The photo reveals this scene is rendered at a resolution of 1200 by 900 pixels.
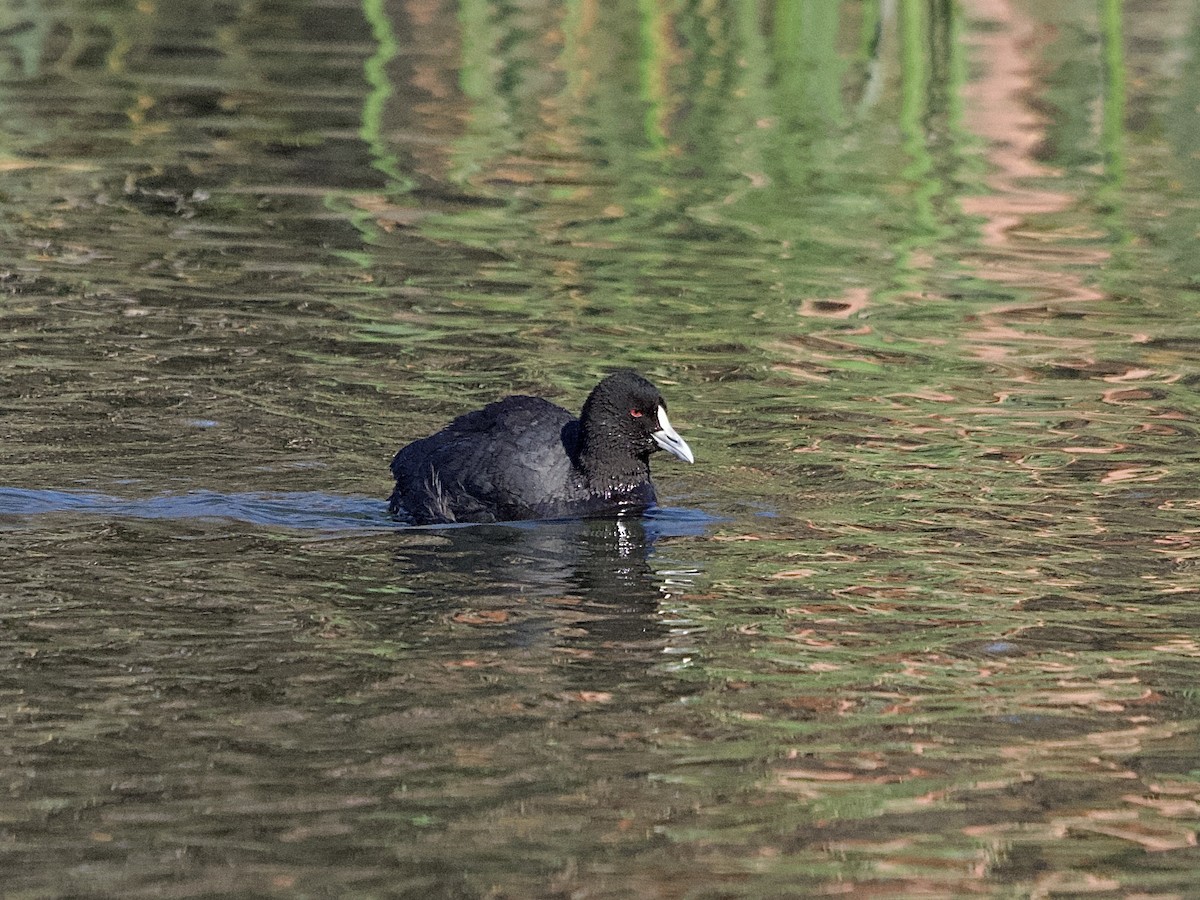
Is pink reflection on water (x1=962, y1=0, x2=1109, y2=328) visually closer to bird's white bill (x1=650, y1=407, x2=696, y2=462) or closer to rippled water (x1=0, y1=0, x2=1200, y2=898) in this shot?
rippled water (x1=0, y1=0, x2=1200, y2=898)

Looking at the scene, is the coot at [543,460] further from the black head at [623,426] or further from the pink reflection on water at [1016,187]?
the pink reflection on water at [1016,187]

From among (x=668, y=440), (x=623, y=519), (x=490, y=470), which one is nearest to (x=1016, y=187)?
(x=668, y=440)

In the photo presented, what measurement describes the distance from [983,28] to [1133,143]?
6.00 meters

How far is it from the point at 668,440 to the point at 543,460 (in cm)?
56

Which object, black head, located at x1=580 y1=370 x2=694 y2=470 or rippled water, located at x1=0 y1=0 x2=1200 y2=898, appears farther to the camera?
black head, located at x1=580 y1=370 x2=694 y2=470

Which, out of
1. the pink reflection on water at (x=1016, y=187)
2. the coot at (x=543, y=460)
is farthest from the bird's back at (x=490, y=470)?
the pink reflection on water at (x=1016, y=187)

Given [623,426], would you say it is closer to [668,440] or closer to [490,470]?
[668,440]

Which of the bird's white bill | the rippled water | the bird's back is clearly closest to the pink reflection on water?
the rippled water

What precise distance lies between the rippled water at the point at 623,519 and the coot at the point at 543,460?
0.16 metres

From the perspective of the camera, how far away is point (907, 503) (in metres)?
9.62

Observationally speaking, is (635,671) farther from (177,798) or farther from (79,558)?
(79,558)

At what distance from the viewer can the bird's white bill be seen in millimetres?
9570

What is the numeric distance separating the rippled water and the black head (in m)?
0.31

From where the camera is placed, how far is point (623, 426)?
9617 millimetres
